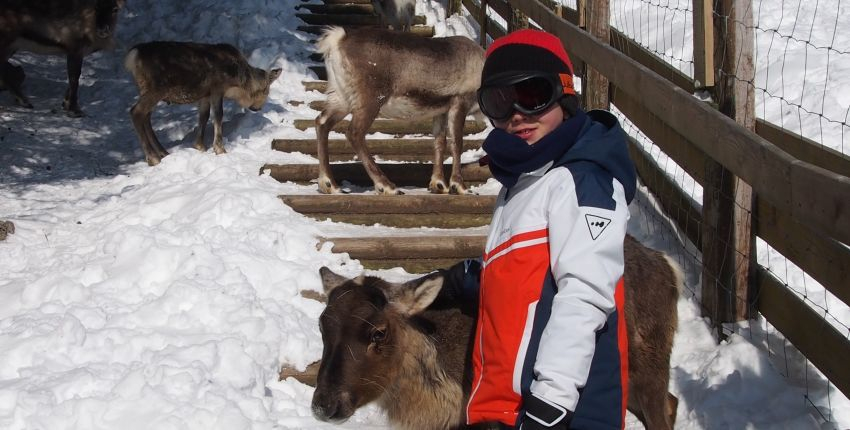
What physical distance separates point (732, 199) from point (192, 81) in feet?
24.4

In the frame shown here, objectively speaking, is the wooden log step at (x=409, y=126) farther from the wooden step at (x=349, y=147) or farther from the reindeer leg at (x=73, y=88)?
the reindeer leg at (x=73, y=88)

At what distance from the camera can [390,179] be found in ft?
31.2

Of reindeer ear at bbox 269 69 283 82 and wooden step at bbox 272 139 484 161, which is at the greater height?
reindeer ear at bbox 269 69 283 82

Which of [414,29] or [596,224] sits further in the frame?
[414,29]

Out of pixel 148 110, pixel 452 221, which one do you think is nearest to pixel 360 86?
pixel 452 221

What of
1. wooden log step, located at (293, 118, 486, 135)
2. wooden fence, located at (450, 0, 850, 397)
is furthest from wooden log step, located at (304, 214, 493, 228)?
wooden log step, located at (293, 118, 486, 135)

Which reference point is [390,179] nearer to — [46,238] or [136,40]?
[46,238]

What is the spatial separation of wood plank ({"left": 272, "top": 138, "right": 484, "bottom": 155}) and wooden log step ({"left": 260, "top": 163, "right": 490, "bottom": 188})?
35 centimetres

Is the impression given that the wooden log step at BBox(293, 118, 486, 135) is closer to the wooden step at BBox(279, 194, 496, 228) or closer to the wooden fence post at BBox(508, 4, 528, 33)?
the wooden fence post at BBox(508, 4, 528, 33)

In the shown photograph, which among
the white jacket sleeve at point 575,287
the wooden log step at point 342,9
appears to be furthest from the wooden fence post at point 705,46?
the wooden log step at point 342,9

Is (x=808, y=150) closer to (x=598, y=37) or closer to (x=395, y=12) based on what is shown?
(x=598, y=37)

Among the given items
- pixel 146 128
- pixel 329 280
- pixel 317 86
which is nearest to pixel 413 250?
pixel 329 280

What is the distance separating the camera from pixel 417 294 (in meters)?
3.79

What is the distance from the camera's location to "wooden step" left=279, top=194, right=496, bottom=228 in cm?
813
